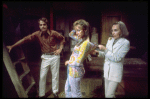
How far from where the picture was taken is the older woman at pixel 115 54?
6.82 ft

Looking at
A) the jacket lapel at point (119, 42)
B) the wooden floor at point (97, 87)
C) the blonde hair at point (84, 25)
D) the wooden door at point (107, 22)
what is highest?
the wooden door at point (107, 22)

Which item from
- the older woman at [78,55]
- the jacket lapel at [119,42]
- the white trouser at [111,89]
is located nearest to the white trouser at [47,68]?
the older woman at [78,55]

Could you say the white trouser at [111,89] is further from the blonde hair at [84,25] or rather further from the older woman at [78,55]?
the blonde hair at [84,25]

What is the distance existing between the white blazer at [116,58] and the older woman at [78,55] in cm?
53

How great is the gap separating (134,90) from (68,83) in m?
2.64

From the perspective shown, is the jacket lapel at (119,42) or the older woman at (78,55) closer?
the older woman at (78,55)

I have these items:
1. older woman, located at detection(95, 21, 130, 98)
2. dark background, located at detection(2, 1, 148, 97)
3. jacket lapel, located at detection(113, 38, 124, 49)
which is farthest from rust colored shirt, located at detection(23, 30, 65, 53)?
dark background, located at detection(2, 1, 148, 97)

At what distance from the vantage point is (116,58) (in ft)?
6.82

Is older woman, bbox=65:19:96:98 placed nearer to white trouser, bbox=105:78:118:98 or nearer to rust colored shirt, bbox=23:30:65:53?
white trouser, bbox=105:78:118:98

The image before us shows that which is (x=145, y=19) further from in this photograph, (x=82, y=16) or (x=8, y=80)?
(x=8, y=80)

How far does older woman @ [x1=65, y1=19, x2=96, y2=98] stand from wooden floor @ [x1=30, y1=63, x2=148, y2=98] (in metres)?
1.21

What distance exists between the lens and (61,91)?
11.1 ft

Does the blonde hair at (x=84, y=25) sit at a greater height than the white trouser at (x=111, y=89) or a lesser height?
greater

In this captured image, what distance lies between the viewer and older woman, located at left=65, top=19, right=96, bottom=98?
1832 millimetres
